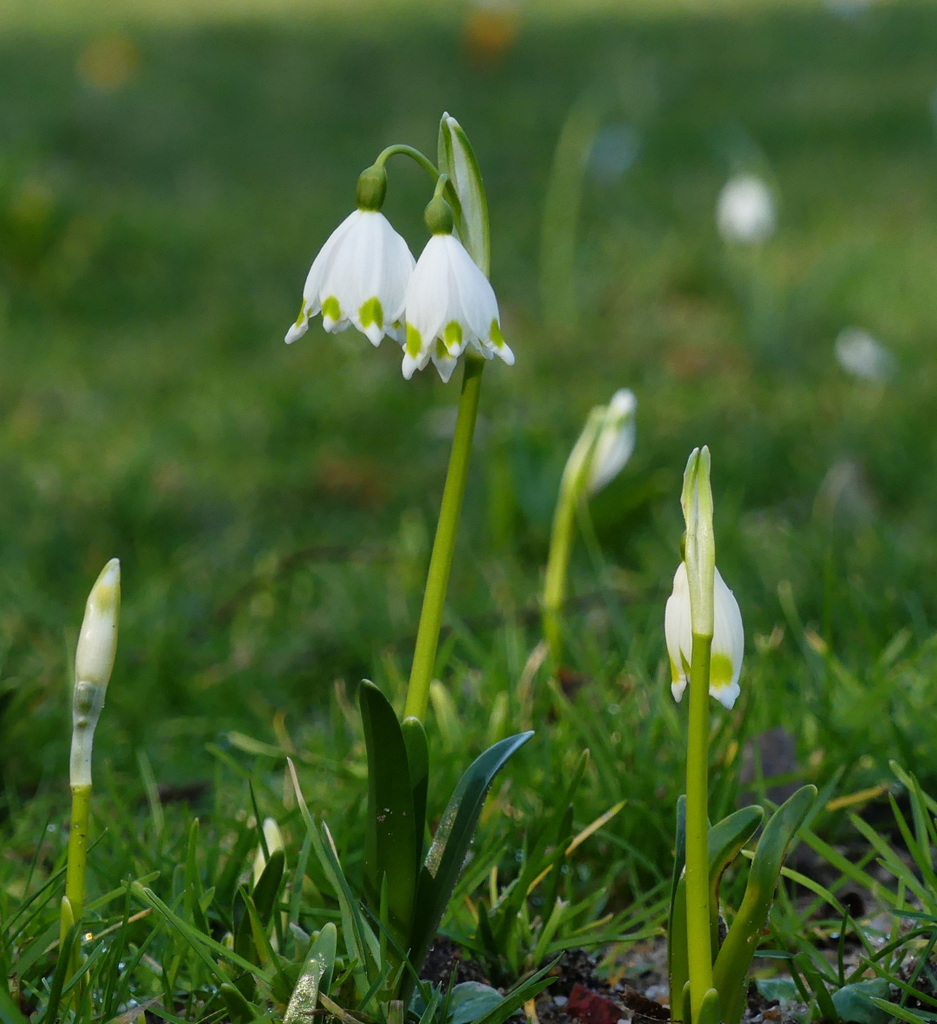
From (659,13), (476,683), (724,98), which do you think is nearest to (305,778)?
(476,683)

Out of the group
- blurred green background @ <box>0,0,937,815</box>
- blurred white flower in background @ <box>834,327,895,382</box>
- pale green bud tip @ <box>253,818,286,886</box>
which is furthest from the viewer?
blurred white flower in background @ <box>834,327,895,382</box>

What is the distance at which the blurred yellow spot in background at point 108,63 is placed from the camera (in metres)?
6.98

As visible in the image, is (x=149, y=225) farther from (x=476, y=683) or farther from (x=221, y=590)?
(x=476, y=683)

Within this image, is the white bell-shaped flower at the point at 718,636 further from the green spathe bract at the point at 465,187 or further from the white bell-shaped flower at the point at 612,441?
the white bell-shaped flower at the point at 612,441

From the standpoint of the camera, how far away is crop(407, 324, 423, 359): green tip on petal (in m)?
1.01

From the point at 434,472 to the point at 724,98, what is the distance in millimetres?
5255

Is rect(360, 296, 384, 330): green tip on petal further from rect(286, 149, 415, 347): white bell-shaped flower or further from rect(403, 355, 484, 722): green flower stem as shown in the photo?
rect(403, 355, 484, 722): green flower stem

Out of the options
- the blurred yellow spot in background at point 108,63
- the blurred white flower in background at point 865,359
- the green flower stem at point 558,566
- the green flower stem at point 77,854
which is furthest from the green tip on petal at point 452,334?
the blurred yellow spot in background at point 108,63

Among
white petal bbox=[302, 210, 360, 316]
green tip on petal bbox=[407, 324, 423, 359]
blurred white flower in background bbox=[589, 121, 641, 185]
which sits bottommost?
green tip on petal bbox=[407, 324, 423, 359]

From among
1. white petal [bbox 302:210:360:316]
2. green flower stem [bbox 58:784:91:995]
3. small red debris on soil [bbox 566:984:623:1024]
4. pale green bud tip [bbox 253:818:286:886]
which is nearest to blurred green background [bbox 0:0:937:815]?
small red debris on soil [bbox 566:984:623:1024]

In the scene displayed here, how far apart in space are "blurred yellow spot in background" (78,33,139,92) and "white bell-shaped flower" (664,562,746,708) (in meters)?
6.71

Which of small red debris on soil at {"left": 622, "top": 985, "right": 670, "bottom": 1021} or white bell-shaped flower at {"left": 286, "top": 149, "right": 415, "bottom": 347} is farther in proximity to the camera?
small red debris on soil at {"left": 622, "top": 985, "right": 670, "bottom": 1021}

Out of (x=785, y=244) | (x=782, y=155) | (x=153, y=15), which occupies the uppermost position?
(x=153, y=15)

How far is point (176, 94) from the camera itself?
7062mm
